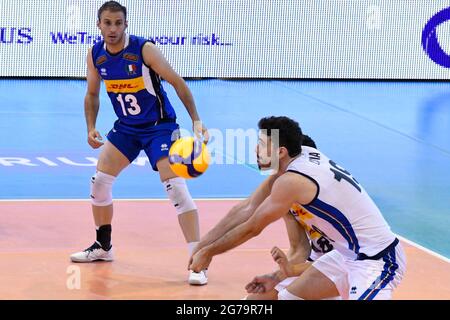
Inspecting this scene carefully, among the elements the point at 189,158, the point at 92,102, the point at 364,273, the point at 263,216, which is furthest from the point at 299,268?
the point at 92,102

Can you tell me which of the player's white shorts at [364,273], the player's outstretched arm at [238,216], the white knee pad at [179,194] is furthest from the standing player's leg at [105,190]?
the player's white shorts at [364,273]

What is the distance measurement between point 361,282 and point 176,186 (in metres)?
2.23

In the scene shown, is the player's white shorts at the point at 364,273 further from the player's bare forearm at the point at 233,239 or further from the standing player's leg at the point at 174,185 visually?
the standing player's leg at the point at 174,185

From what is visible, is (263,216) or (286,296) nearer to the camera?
(263,216)

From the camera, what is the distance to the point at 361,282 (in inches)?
239

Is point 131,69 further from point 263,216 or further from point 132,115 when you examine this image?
point 263,216

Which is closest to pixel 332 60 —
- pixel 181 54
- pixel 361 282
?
pixel 181 54

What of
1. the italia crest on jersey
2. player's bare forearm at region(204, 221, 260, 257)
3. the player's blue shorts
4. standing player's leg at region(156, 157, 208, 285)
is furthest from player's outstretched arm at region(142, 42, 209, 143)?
player's bare forearm at region(204, 221, 260, 257)

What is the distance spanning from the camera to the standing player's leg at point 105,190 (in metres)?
8.05

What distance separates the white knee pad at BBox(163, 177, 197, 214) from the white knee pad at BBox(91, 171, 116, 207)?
564mm

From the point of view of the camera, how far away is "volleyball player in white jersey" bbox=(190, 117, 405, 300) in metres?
6.04

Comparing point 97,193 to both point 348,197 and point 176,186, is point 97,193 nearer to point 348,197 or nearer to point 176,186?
point 176,186

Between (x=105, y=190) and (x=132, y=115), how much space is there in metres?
0.69

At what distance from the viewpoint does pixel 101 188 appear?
8133mm
